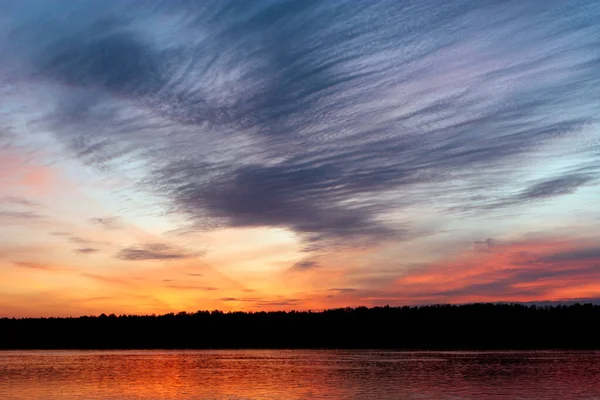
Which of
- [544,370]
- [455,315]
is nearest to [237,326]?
[455,315]

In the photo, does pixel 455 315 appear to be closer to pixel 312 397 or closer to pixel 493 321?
pixel 493 321

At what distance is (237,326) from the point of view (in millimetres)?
177500

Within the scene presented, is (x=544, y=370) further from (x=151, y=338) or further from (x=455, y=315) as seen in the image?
(x=151, y=338)

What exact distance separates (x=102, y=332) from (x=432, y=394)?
148m

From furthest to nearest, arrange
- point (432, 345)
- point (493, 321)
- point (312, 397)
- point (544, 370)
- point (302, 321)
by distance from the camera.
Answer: point (302, 321), point (493, 321), point (432, 345), point (544, 370), point (312, 397)

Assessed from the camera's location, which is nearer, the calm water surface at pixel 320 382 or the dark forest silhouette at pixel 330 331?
the calm water surface at pixel 320 382

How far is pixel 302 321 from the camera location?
6821 inches

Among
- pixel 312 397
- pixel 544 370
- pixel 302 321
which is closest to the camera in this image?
pixel 312 397

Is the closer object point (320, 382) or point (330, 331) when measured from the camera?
point (320, 382)

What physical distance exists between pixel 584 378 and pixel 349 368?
2584 centimetres

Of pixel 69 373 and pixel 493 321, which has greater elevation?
pixel 493 321

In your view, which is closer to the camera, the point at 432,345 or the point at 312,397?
the point at 312,397

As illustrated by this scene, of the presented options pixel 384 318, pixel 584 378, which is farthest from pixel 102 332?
pixel 584 378

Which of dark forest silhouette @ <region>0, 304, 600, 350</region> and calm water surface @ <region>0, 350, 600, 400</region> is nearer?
calm water surface @ <region>0, 350, 600, 400</region>
